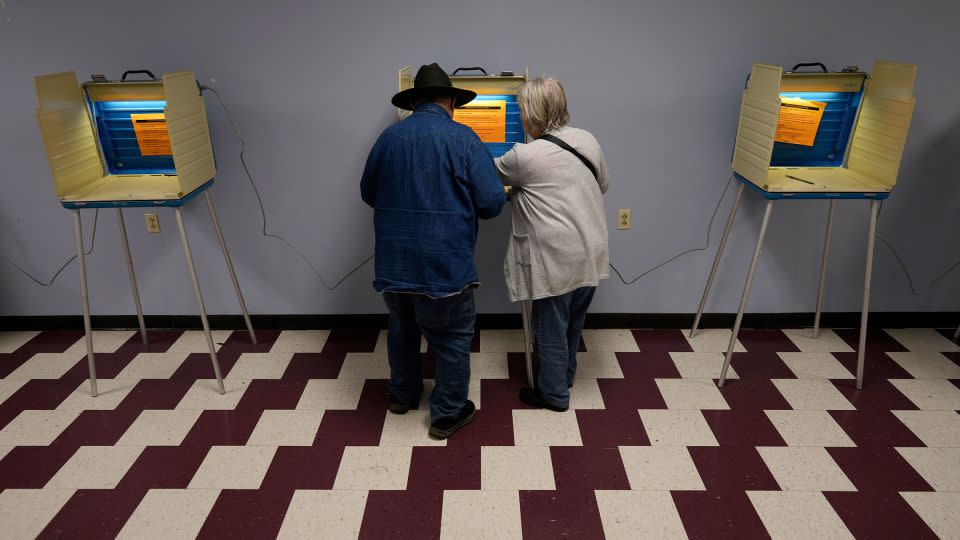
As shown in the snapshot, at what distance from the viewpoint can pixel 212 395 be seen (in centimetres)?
281

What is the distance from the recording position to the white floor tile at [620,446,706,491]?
2.26 metres

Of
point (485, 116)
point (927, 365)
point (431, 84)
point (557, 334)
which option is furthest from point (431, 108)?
point (927, 365)

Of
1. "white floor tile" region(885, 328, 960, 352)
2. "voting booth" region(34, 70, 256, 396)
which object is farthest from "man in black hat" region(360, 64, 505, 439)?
"white floor tile" region(885, 328, 960, 352)

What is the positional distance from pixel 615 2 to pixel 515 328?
5.14 ft

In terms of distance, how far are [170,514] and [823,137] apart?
9.34ft

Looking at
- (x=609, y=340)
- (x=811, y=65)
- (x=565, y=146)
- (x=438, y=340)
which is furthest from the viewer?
(x=609, y=340)

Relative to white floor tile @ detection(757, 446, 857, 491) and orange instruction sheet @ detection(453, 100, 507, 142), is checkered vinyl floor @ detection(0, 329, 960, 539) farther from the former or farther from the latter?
orange instruction sheet @ detection(453, 100, 507, 142)

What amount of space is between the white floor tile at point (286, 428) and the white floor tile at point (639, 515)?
110 cm

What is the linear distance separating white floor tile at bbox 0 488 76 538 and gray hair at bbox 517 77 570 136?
2.01m

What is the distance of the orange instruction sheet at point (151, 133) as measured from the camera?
2809 mm

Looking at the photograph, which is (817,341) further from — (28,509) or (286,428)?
(28,509)

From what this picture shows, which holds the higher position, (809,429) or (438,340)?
(438,340)

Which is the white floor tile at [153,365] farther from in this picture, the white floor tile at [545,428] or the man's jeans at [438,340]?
the white floor tile at [545,428]

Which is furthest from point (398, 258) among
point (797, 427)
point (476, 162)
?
point (797, 427)
